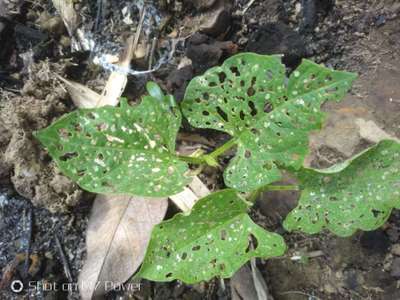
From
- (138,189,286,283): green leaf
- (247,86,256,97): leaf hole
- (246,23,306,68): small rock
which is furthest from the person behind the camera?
(246,23,306,68): small rock

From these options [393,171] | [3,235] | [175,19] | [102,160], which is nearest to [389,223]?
[393,171]

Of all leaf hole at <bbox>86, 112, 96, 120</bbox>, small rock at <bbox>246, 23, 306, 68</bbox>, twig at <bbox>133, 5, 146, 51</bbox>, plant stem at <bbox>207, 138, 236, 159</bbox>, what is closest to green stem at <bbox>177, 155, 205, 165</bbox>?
plant stem at <bbox>207, 138, 236, 159</bbox>

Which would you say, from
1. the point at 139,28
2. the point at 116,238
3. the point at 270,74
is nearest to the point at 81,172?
the point at 116,238

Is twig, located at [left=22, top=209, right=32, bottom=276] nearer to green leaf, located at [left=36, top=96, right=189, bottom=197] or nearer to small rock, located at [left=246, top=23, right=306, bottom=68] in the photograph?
green leaf, located at [left=36, top=96, right=189, bottom=197]

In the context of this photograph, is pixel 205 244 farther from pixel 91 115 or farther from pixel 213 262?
pixel 91 115

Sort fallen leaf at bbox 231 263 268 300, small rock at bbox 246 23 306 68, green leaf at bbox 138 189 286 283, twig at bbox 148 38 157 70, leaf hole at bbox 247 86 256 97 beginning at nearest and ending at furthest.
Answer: green leaf at bbox 138 189 286 283 → leaf hole at bbox 247 86 256 97 → fallen leaf at bbox 231 263 268 300 → small rock at bbox 246 23 306 68 → twig at bbox 148 38 157 70

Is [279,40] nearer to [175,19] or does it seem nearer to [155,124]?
[175,19]

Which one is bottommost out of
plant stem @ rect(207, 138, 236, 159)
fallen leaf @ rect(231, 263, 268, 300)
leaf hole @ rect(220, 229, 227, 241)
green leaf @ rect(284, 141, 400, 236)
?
Result: fallen leaf @ rect(231, 263, 268, 300)
